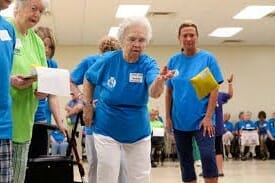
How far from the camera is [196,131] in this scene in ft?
12.7

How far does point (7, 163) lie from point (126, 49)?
126 centimetres

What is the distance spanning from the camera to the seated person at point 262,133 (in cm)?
1400

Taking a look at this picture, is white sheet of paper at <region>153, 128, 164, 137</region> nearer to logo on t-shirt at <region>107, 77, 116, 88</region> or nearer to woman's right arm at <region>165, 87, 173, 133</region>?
woman's right arm at <region>165, 87, 173, 133</region>

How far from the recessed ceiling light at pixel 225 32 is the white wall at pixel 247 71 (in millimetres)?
1965

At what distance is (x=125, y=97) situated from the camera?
3.14 meters

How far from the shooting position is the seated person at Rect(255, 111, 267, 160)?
14002mm

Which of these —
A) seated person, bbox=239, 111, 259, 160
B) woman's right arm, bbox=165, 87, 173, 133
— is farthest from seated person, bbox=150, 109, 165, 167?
woman's right arm, bbox=165, 87, 173, 133

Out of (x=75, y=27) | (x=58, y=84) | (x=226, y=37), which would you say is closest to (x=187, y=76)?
(x=58, y=84)

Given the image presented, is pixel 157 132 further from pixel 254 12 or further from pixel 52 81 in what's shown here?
pixel 52 81

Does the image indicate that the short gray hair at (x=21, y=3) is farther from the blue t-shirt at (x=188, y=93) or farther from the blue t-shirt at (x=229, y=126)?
the blue t-shirt at (x=229, y=126)

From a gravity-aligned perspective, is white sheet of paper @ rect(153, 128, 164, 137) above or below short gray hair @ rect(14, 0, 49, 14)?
below

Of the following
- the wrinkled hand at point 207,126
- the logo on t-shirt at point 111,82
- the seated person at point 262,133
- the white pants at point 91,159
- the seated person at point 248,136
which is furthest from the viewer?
the seated person at point 262,133

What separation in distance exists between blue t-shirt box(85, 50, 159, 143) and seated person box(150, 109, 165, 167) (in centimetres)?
663

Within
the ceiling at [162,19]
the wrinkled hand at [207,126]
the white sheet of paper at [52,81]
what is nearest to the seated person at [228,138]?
the ceiling at [162,19]
